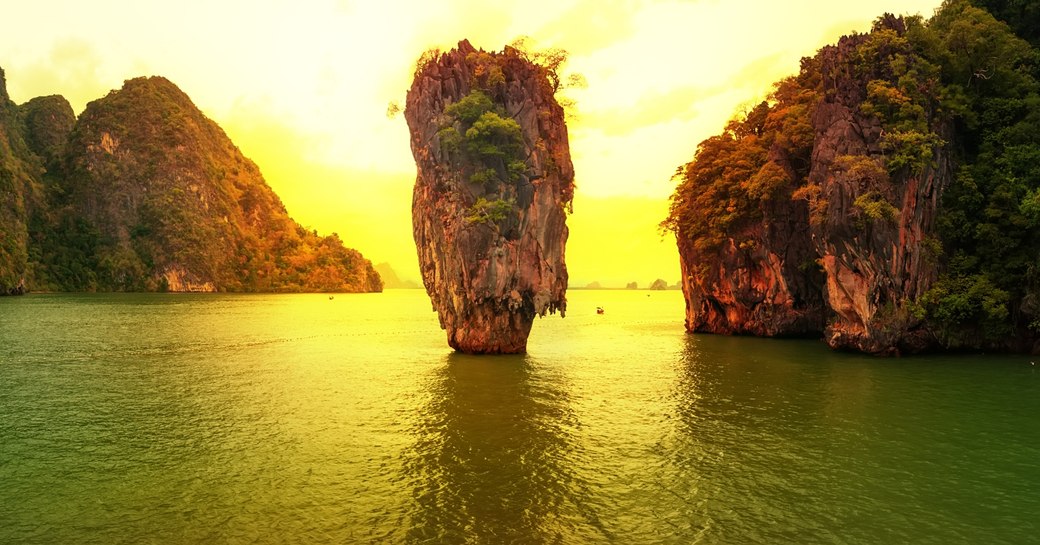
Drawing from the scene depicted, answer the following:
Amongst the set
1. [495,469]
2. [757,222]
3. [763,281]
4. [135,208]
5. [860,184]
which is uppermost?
[135,208]

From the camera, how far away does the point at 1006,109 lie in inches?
1318

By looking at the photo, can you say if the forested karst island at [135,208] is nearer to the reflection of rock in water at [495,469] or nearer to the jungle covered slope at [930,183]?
the reflection of rock in water at [495,469]

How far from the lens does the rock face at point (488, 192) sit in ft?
111

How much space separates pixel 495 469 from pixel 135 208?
176 m

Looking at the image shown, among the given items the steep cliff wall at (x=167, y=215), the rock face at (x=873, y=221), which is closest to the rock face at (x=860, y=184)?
the rock face at (x=873, y=221)

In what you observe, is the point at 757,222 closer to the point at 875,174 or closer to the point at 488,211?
the point at 875,174

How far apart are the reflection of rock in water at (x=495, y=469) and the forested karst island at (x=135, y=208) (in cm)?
13725

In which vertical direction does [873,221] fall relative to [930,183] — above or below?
below

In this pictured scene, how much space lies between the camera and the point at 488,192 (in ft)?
112

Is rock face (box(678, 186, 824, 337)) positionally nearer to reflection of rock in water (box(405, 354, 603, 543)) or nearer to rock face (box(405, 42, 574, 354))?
rock face (box(405, 42, 574, 354))

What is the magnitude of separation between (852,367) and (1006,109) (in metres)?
18.9

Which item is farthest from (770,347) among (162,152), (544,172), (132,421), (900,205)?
(162,152)

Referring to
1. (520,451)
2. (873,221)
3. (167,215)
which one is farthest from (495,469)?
(167,215)

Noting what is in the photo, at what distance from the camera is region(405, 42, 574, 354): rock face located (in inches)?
1328
